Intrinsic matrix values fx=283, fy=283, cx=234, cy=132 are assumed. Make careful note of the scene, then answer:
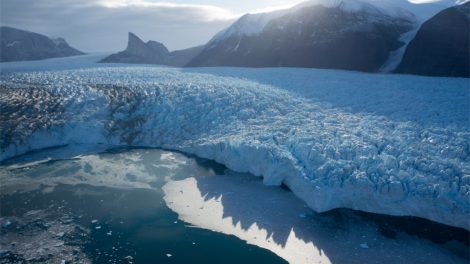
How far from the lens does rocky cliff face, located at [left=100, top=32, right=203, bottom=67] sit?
2170 centimetres

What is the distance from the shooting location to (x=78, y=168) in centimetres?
765

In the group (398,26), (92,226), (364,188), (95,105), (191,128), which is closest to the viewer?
(92,226)

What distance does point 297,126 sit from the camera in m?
8.00

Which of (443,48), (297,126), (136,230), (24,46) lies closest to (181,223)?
(136,230)

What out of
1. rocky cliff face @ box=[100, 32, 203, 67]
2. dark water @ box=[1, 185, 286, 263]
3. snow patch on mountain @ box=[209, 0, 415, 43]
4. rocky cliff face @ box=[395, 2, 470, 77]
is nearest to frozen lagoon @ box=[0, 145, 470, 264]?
dark water @ box=[1, 185, 286, 263]

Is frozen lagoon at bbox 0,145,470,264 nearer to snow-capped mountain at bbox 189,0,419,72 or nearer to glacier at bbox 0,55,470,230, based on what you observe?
glacier at bbox 0,55,470,230

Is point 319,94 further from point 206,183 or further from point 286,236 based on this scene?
point 286,236

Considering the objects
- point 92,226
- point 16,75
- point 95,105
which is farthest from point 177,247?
point 16,75

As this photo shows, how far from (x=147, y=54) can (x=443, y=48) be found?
1908 cm

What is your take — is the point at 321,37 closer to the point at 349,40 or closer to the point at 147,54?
the point at 349,40

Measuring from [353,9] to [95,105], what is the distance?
47.4ft

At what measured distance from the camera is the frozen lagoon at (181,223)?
4.70 meters

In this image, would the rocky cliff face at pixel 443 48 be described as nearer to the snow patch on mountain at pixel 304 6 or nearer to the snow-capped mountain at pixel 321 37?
the snow-capped mountain at pixel 321 37

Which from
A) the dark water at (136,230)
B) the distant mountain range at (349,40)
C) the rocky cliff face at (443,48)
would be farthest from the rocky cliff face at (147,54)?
the dark water at (136,230)
